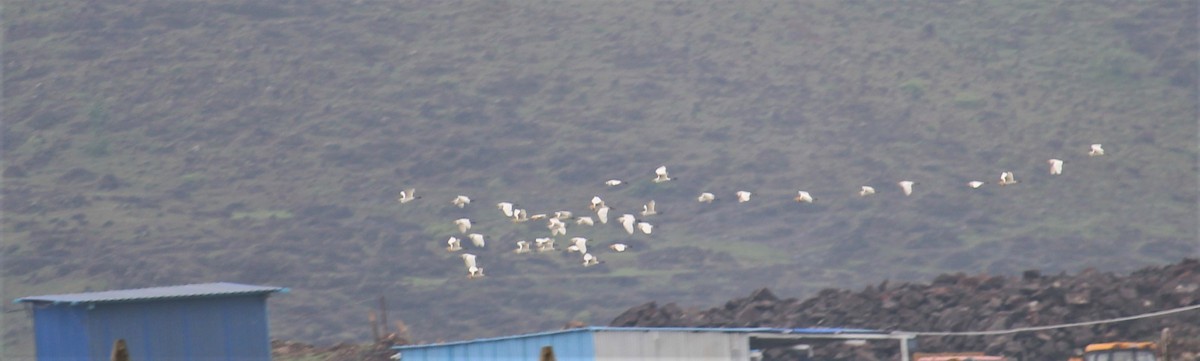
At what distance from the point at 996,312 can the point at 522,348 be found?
1330cm

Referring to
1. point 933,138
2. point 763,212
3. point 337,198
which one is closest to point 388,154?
point 337,198

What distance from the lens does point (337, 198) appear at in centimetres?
7488

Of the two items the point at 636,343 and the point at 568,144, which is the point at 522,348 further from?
the point at 568,144

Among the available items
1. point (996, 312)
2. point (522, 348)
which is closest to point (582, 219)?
point (996, 312)

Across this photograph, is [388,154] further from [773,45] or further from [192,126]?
[773,45]

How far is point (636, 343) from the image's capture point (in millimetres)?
25484

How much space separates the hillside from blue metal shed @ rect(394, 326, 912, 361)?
34786 millimetres

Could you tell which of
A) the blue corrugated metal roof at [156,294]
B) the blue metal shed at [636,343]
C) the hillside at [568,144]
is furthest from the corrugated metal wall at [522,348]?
the hillside at [568,144]

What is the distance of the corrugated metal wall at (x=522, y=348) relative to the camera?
25.3 meters

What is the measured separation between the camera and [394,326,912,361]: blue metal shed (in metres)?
25.2

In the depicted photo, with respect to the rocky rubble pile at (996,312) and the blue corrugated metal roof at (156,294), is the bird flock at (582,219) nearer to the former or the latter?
the rocky rubble pile at (996,312)

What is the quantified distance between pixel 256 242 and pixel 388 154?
37.7ft

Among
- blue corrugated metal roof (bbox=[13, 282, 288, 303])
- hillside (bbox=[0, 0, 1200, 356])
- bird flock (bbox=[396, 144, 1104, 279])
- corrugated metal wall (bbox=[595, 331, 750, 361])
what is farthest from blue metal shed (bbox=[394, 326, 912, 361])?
hillside (bbox=[0, 0, 1200, 356])

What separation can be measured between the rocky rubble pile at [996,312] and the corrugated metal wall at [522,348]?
784cm
